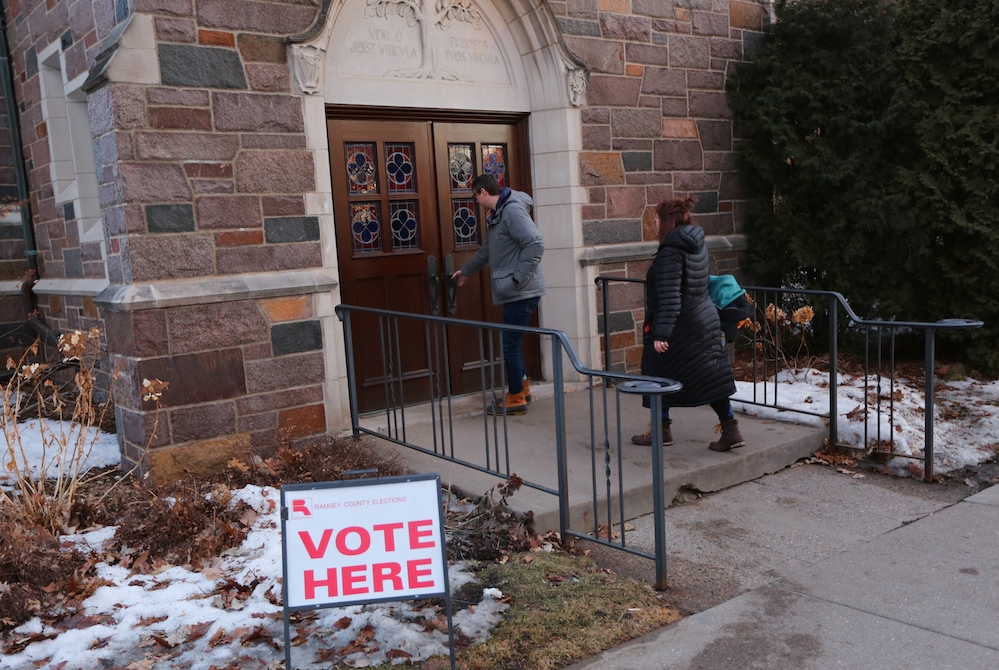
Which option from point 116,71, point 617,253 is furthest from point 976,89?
point 116,71

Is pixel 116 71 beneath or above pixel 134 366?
above

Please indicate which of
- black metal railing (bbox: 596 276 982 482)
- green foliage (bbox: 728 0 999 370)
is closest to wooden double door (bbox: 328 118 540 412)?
black metal railing (bbox: 596 276 982 482)

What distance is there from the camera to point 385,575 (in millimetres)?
2996

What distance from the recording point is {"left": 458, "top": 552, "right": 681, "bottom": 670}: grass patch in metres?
3.20

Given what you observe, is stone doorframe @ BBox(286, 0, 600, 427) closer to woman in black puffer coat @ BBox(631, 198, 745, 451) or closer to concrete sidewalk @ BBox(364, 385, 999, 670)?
concrete sidewalk @ BBox(364, 385, 999, 670)

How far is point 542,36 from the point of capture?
6.80 m

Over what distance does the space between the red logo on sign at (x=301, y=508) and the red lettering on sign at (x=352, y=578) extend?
9.3 inches

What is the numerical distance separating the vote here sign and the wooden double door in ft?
9.34

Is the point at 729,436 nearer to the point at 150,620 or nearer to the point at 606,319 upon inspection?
the point at 606,319

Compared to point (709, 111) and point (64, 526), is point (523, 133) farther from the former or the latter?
point (64, 526)

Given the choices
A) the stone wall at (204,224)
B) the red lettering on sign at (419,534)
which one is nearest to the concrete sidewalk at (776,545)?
the red lettering on sign at (419,534)

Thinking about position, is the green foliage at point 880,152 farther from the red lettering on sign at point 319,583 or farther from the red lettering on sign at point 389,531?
the red lettering on sign at point 319,583

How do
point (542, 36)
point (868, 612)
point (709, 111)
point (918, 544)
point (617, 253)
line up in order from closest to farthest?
point (868, 612) < point (918, 544) < point (542, 36) < point (617, 253) < point (709, 111)

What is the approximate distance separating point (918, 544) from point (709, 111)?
479 cm
